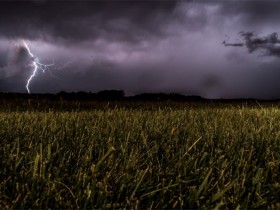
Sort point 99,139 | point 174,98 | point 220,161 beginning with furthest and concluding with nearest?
point 174,98 < point 99,139 < point 220,161

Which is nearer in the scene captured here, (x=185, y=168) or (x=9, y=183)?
(x=9, y=183)

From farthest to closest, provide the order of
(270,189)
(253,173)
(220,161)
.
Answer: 1. (220,161)
2. (253,173)
3. (270,189)

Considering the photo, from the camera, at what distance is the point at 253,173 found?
2188 mm

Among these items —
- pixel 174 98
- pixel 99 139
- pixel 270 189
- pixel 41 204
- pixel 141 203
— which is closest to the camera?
pixel 41 204

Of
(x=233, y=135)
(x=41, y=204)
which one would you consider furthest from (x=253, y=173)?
(x=41, y=204)

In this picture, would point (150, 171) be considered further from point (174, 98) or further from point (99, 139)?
point (174, 98)

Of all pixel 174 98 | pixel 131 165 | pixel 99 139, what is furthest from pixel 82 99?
pixel 131 165

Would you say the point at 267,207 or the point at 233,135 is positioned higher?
the point at 233,135

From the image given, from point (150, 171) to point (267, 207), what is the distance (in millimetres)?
579

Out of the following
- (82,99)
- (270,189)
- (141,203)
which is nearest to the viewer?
(141,203)

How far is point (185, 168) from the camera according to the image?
2137mm

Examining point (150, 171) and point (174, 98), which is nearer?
point (150, 171)

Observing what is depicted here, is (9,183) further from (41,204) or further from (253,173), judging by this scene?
(253,173)

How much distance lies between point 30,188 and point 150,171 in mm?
586
